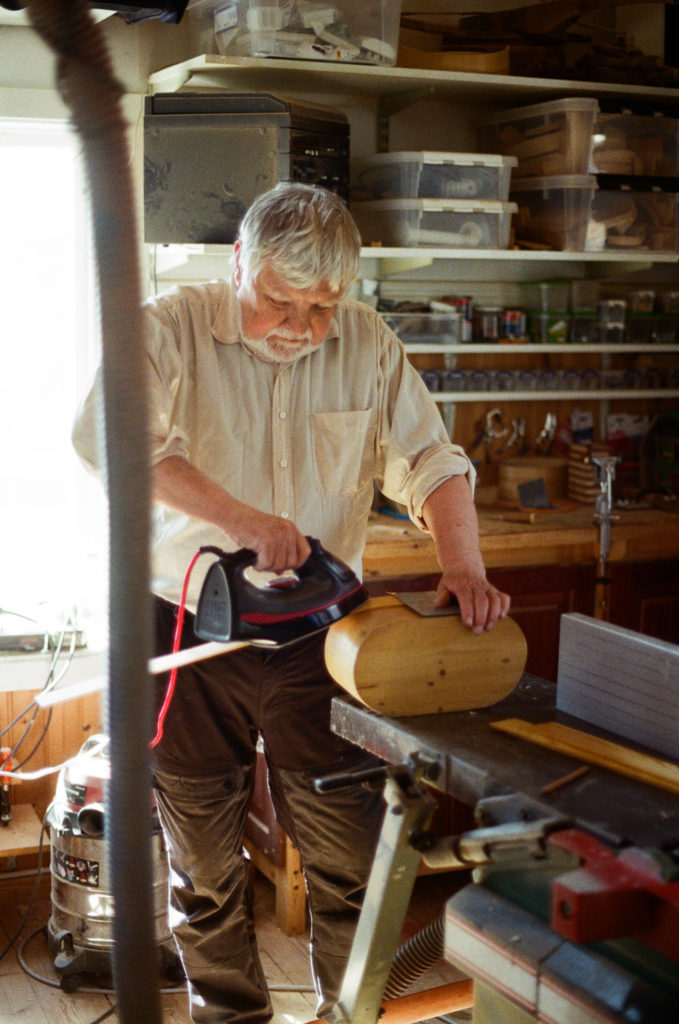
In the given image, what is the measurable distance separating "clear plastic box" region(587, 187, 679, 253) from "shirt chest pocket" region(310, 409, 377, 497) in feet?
5.23

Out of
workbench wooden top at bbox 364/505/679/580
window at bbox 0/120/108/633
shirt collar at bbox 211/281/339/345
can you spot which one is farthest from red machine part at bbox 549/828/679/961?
window at bbox 0/120/108/633

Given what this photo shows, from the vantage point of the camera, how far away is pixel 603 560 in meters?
3.24

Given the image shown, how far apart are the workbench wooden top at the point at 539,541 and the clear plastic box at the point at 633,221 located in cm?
82

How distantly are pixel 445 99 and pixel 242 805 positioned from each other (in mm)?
2324

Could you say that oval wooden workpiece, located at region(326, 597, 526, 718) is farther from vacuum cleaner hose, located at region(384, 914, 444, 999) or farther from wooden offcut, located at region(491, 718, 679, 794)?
vacuum cleaner hose, located at region(384, 914, 444, 999)

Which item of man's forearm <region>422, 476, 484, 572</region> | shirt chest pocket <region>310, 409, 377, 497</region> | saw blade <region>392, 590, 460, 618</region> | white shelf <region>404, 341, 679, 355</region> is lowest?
saw blade <region>392, 590, 460, 618</region>

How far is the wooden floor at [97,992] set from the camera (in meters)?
2.57

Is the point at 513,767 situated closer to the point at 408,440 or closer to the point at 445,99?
the point at 408,440

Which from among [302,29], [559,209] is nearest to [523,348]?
[559,209]

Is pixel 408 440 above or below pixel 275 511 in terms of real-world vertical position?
above

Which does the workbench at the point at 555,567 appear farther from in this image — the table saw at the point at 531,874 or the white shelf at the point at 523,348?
the table saw at the point at 531,874

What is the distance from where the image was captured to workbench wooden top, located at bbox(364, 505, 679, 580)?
3.01 m

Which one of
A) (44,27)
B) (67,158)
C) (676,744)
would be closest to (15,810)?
(67,158)

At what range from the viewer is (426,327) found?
348 centimetres
